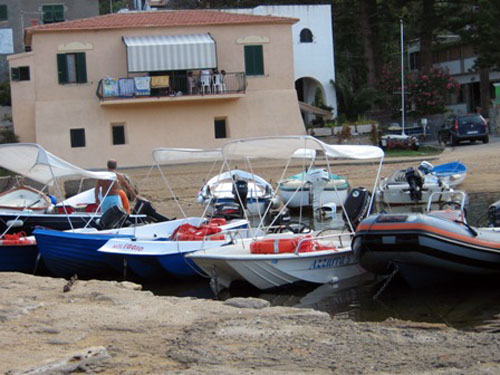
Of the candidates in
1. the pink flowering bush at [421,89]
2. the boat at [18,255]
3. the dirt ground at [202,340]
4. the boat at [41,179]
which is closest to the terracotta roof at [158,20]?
the pink flowering bush at [421,89]

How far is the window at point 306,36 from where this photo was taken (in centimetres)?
4241

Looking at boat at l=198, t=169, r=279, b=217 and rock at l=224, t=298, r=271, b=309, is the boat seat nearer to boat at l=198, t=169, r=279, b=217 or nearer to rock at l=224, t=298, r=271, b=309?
rock at l=224, t=298, r=271, b=309

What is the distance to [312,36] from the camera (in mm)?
42469

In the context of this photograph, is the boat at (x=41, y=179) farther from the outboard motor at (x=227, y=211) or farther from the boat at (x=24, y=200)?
the outboard motor at (x=227, y=211)

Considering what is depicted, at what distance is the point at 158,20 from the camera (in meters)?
38.9

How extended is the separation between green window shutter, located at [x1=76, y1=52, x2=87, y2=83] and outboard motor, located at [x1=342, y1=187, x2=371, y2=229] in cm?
2483

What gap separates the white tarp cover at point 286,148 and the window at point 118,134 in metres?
23.3

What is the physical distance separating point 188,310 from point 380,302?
3.89 metres

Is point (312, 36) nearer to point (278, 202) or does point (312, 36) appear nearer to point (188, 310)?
point (278, 202)

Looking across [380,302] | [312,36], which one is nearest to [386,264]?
[380,302]

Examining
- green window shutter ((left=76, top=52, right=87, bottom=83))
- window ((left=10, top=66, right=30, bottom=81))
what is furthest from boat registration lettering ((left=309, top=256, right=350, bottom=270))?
window ((left=10, top=66, right=30, bottom=81))

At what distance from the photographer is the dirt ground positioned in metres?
7.50

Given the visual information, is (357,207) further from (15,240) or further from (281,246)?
(15,240)

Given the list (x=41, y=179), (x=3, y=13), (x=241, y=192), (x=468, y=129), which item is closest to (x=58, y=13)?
(x=3, y=13)
